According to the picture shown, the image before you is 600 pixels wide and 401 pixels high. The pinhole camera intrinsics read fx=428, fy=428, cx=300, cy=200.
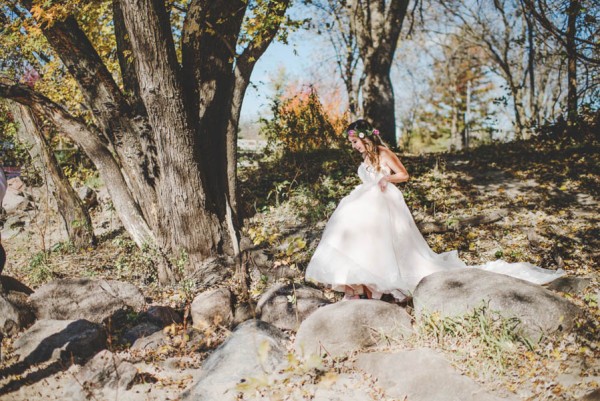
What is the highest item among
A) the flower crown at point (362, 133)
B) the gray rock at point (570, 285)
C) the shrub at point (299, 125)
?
the shrub at point (299, 125)

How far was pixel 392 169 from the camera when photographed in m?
5.16

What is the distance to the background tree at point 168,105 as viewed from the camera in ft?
18.9

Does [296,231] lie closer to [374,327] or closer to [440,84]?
[374,327]

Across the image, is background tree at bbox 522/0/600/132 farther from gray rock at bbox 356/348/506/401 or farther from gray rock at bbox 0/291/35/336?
gray rock at bbox 0/291/35/336

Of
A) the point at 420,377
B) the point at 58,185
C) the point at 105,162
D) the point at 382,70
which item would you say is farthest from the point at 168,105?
the point at 382,70

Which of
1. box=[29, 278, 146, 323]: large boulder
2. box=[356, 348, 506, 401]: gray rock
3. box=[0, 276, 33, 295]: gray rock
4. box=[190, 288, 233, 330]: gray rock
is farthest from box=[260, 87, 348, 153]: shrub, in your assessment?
box=[356, 348, 506, 401]: gray rock

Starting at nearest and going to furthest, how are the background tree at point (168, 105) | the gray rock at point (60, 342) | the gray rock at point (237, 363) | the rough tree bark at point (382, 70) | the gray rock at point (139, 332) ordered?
the gray rock at point (237, 363)
the gray rock at point (60, 342)
the gray rock at point (139, 332)
the background tree at point (168, 105)
the rough tree bark at point (382, 70)

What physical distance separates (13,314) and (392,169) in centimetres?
487

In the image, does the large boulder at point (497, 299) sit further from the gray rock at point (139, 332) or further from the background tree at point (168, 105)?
the background tree at point (168, 105)

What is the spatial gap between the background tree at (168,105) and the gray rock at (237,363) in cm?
235

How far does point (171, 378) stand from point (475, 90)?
35.8 metres

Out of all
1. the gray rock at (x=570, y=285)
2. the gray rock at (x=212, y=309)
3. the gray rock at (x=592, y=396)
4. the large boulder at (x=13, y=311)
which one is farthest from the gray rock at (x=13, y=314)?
the gray rock at (x=570, y=285)

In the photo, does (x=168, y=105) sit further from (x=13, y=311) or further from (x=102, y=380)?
(x=102, y=380)

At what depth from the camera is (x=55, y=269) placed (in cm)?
746
